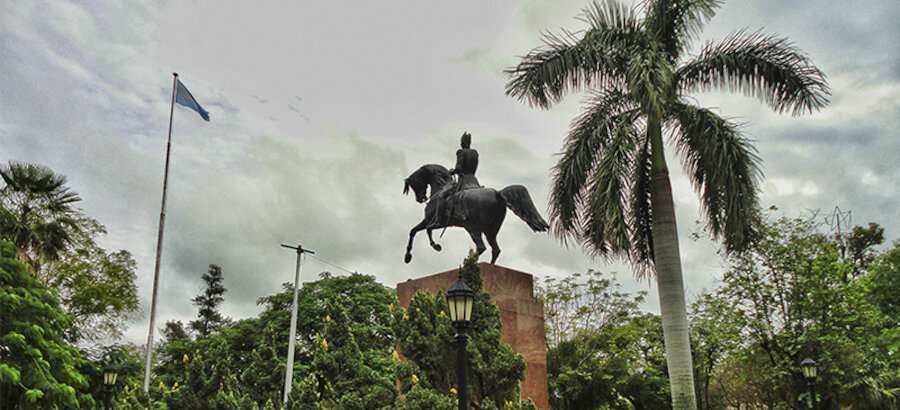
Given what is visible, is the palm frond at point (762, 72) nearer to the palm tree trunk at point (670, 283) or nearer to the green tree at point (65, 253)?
the palm tree trunk at point (670, 283)

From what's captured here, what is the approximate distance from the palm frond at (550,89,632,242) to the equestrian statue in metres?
1.59

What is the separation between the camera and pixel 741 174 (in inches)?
493

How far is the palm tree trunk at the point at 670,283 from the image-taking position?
11508 mm

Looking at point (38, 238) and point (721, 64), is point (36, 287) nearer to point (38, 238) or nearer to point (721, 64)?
point (38, 238)

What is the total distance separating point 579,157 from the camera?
13.3m

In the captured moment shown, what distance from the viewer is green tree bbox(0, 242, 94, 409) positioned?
16.1 metres

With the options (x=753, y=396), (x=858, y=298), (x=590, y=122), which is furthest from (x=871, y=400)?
(x=590, y=122)

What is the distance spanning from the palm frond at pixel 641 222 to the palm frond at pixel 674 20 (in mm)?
2098

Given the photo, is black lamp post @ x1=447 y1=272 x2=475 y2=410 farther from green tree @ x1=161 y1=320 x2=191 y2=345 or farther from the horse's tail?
green tree @ x1=161 y1=320 x2=191 y2=345

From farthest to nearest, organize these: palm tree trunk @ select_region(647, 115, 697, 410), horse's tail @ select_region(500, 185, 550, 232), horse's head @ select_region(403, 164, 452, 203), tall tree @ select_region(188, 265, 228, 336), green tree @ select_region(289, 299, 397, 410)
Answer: tall tree @ select_region(188, 265, 228, 336)
horse's head @ select_region(403, 164, 452, 203)
horse's tail @ select_region(500, 185, 550, 232)
palm tree trunk @ select_region(647, 115, 697, 410)
green tree @ select_region(289, 299, 397, 410)

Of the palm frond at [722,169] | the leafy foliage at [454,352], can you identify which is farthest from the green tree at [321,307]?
the leafy foliage at [454,352]

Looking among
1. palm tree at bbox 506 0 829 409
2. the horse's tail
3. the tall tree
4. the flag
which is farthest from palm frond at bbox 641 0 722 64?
the tall tree

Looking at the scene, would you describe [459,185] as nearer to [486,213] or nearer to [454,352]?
[486,213]

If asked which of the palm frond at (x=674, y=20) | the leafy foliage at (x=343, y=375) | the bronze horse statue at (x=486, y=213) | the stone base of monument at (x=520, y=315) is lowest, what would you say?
the leafy foliage at (x=343, y=375)
